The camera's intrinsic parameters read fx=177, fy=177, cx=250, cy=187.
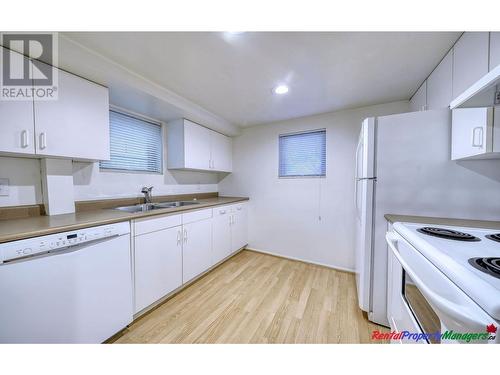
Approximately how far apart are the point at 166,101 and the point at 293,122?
178cm

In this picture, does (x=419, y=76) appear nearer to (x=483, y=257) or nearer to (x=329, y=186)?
(x=329, y=186)

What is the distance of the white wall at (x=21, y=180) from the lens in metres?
1.31

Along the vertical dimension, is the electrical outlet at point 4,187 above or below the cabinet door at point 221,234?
above

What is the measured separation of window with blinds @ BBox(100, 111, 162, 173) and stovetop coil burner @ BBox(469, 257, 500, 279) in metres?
2.61

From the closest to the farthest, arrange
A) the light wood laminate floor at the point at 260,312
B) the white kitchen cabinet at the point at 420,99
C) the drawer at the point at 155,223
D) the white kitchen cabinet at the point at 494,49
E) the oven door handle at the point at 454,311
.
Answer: the oven door handle at the point at 454,311 → the white kitchen cabinet at the point at 494,49 → the light wood laminate floor at the point at 260,312 → the drawer at the point at 155,223 → the white kitchen cabinet at the point at 420,99

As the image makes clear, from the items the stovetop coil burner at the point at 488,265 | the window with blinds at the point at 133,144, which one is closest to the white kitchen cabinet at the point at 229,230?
the window with blinds at the point at 133,144

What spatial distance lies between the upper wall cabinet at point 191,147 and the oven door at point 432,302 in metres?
2.28

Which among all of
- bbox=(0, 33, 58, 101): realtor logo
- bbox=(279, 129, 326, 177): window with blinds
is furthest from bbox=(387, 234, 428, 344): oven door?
bbox=(0, 33, 58, 101): realtor logo

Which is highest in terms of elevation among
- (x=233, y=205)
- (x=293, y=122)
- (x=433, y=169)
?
(x=293, y=122)

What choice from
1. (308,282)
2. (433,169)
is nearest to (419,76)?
(433,169)

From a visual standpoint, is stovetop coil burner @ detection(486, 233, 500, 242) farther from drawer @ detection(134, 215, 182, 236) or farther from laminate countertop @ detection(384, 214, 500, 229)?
drawer @ detection(134, 215, 182, 236)

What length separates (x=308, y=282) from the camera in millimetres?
2131

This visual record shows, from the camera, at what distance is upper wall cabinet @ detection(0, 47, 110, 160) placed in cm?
113

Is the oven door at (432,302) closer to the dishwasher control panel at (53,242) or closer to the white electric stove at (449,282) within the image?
the white electric stove at (449,282)
